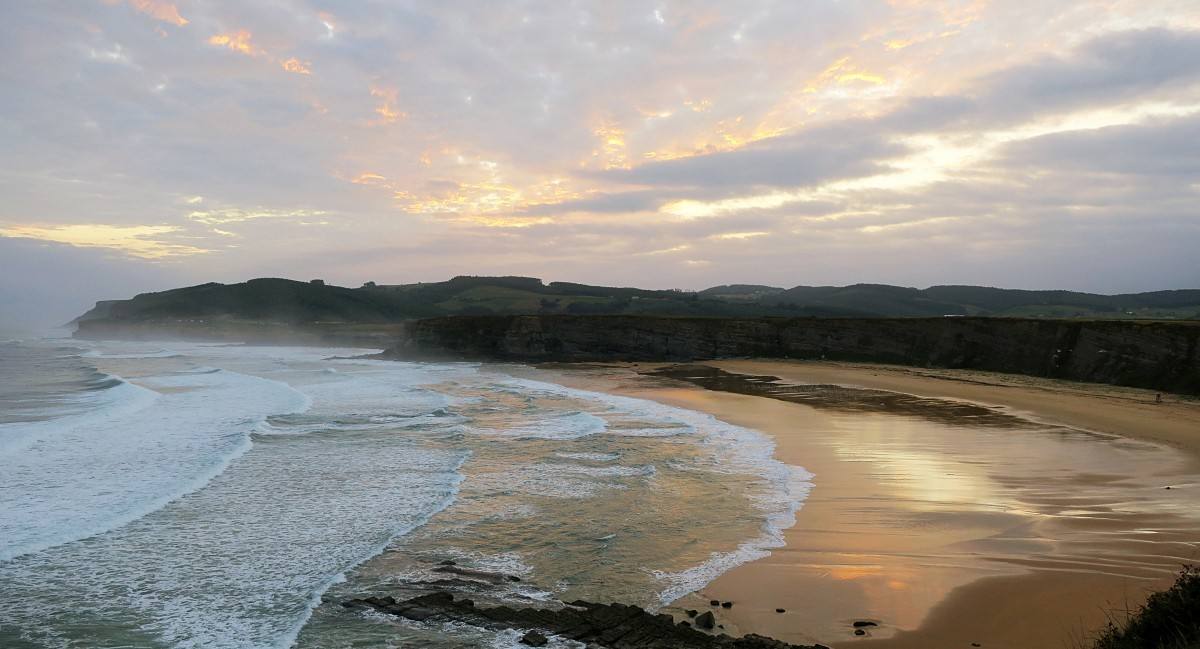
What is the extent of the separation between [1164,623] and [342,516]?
958cm

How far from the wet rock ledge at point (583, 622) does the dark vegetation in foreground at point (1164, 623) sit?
2.15 meters

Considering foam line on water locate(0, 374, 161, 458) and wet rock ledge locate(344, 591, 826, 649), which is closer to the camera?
wet rock ledge locate(344, 591, 826, 649)

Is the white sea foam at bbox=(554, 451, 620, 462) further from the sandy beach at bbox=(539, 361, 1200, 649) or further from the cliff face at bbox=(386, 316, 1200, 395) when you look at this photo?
the cliff face at bbox=(386, 316, 1200, 395)

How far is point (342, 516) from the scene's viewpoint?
1075cm

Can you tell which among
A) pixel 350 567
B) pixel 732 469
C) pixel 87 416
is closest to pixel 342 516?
pixel 350 567

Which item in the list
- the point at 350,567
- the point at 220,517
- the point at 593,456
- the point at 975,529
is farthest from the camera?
the point at 593,456

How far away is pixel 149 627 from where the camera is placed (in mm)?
6781

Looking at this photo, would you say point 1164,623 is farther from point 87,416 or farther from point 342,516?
point 87,416

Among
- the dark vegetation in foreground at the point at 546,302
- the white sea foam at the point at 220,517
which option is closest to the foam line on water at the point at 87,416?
the white sea foam at the point at 220,517

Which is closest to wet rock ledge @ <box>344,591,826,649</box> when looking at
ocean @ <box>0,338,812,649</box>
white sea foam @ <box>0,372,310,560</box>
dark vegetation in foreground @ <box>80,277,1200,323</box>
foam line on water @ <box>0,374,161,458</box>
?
ocean @ <box>0,338,812,649</box>

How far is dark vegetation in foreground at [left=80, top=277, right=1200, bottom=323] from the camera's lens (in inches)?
3856

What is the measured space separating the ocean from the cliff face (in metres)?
18.5

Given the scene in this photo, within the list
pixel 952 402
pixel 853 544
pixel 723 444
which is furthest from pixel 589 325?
pixel 853 544

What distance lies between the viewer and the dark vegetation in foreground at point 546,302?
321 feet
